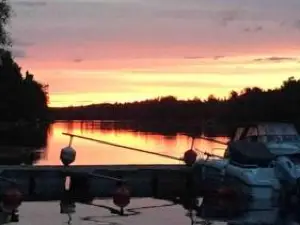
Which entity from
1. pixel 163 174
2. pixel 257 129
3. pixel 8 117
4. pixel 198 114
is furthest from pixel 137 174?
pixel 198 114

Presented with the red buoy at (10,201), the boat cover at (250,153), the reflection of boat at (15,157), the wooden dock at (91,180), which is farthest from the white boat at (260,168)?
the reflection of boat at (15,157)

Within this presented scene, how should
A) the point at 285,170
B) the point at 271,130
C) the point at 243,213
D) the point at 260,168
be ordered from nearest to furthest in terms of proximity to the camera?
1. the point at 243,213
2. the point at 285,170
3. the point at 260,168
4. the point at 271,130

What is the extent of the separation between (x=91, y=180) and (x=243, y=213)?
8092 millimetres

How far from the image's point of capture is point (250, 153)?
30234 millimetres

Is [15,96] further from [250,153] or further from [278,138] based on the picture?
[250,153]

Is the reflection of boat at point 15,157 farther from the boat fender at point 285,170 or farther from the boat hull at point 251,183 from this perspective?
the boat fender at point 285,170

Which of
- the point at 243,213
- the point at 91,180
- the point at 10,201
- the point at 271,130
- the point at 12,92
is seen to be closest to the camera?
the point at 10,201

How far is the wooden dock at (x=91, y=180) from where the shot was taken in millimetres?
32250

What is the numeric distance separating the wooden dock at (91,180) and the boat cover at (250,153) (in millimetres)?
4246

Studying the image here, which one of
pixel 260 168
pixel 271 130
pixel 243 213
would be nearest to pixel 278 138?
pixel 271 130

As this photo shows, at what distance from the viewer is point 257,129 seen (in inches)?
1373

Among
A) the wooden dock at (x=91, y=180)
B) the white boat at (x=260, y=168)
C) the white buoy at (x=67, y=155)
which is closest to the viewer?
the white boat at (x=260, y=168)

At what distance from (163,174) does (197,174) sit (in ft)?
4.85

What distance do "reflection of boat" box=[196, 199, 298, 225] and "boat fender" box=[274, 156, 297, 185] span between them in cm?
107
